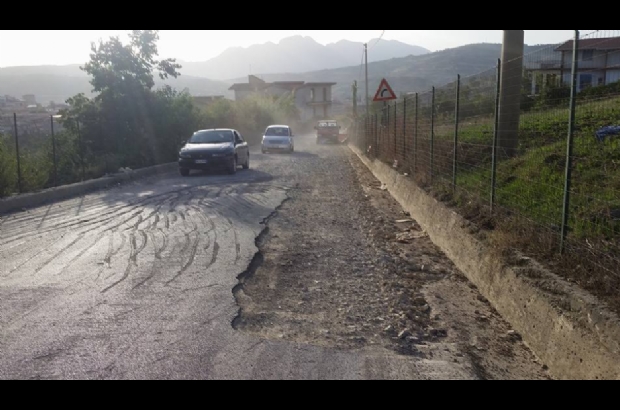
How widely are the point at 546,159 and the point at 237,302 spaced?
4.81m

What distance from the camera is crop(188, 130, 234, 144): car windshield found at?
2055 centimetres

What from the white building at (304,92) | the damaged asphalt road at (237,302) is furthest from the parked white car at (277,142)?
the white building at (304,92)

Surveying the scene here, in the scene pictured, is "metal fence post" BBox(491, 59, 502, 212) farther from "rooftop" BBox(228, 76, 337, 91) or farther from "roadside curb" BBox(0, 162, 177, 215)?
"rooftop" BBox(228, 76, 337, 91)

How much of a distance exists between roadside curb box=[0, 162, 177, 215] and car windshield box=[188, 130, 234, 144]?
1.86m

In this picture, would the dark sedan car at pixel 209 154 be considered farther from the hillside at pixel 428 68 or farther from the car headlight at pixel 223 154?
the hillside at pixel 428 68

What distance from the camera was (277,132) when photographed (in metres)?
34.0

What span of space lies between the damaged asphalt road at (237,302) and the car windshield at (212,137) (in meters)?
9.48

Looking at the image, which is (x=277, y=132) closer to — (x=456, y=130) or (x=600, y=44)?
(x=456, y=130)

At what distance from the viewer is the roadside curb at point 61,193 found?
11922mm

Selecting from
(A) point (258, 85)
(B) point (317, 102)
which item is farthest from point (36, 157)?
(B) point (317, 102)

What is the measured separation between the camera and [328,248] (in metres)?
8.55

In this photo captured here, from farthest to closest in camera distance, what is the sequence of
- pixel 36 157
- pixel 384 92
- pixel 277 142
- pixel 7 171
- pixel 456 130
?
pixel 277 142
pixel 384 92
pixel 36 157
pixel 7 171
pixel 456 130
